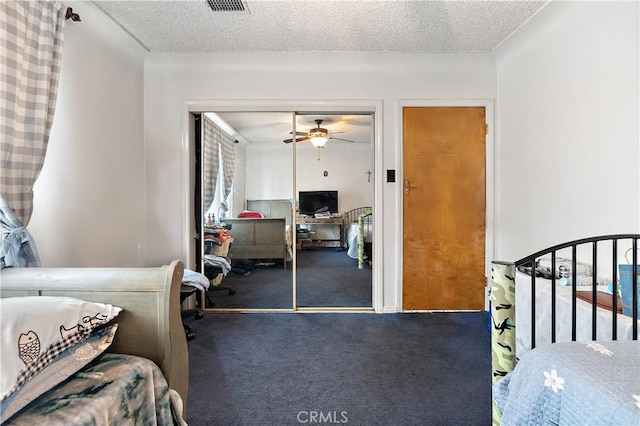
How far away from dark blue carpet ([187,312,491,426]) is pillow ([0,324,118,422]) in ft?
2.36

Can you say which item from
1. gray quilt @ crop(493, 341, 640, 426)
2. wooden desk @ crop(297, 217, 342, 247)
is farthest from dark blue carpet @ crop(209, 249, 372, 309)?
gray quilt @ crop(493, 341, 640, 426)

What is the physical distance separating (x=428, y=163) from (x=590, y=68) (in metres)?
1.25

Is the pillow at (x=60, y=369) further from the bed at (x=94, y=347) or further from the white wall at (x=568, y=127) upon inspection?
the white wall at (x=568, y=127)

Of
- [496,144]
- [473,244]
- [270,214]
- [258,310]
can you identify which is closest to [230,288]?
[258,310]

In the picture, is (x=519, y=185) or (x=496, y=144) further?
(x=496, y=144)

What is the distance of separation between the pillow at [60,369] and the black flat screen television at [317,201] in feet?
10.5

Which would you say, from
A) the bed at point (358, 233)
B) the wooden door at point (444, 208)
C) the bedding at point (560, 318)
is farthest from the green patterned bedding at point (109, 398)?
the bed at point (358, 233)

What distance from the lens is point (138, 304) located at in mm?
1068

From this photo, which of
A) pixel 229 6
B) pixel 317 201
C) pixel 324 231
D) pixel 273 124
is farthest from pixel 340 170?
pixel 229 6

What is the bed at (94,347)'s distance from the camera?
0.78 m

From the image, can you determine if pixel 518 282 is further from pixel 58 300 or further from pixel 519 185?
pixel 58 300

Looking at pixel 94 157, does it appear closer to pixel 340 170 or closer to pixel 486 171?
pixel 486 171

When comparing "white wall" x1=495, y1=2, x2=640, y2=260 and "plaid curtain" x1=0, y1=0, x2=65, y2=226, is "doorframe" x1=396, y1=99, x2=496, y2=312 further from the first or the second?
"plaid curtain" x1=0, y1=0, x2=65, y2=226

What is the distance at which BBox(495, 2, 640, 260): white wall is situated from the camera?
1607 millimetres
